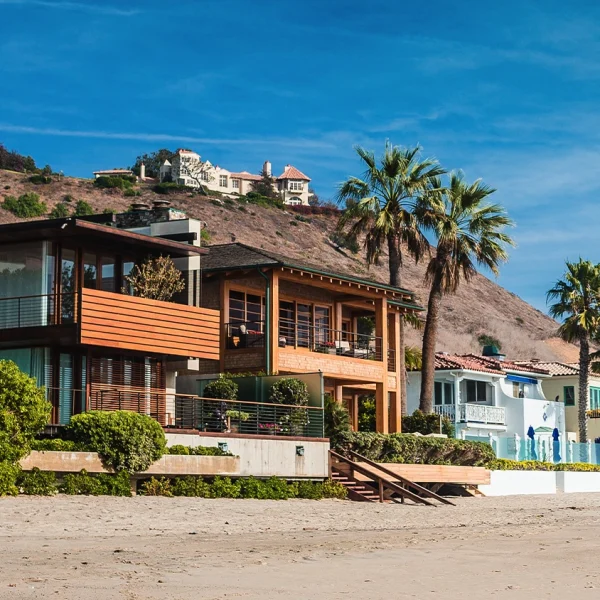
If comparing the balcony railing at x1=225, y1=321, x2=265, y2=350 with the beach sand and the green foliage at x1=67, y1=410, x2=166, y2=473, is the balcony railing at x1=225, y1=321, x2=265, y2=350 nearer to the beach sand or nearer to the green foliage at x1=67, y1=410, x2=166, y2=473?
the beach sand

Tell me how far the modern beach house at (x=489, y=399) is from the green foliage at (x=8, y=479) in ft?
110

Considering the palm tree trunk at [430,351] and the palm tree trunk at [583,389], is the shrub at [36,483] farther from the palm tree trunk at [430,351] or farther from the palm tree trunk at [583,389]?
the palm tree trunk at [583,389]

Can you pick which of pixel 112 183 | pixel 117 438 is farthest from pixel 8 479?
pixel 112 183

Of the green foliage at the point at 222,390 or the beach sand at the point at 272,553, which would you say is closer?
the beach sand at the point at 272,553

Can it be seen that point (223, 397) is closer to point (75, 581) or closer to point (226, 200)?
point (75, 581)

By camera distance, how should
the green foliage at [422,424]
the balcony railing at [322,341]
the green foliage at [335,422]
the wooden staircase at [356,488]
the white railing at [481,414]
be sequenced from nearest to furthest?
the wooden staircase at [356,488], the green foliage at [335,422], the balcony railing at [322,341], the green foliage at [422,424], the white railing at [481,414]

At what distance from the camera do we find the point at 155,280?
35625 millimetres

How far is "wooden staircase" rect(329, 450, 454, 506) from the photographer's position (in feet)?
A: 115

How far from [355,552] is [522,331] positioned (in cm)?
14503

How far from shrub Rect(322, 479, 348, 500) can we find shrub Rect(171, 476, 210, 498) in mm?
5021

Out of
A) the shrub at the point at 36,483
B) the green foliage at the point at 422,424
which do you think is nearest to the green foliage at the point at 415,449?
the green foliage at the point at 422,424

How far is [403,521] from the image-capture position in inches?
1097

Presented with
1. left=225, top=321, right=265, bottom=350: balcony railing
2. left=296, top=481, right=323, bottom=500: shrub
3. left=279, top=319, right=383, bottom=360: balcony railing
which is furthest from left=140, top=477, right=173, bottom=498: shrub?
left=279, top=319, right=383, bottom=360: balcony railing

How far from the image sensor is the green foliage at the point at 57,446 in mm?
26492
